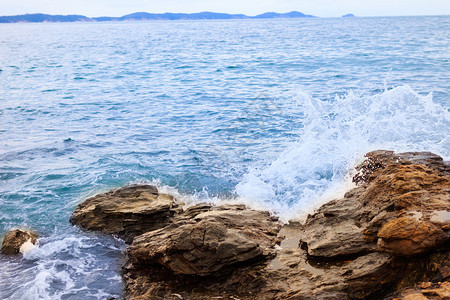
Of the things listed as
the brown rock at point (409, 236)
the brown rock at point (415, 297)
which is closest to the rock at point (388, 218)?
the brown rock at point (409, 236)

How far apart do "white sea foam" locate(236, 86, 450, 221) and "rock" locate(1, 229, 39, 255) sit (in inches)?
168

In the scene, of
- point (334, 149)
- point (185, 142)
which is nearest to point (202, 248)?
point (334, 149)

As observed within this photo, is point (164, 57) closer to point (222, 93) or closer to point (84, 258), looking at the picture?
point (222, 93)

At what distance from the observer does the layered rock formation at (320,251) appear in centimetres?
468

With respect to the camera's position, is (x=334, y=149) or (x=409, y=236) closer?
(x=409, y=236)

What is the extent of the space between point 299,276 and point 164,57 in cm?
3376

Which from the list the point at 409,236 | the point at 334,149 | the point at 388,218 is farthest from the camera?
the point at 334,149

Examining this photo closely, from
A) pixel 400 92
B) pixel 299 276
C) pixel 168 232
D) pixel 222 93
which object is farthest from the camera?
pixel 222 93

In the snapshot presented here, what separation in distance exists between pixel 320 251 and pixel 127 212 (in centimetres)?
375

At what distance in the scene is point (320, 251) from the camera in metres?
5.64

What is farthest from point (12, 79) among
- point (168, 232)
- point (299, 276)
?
point (299, 276)

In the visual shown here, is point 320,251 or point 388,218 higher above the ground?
point 388,218

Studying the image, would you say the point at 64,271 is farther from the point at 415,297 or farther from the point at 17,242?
the point at 415,297

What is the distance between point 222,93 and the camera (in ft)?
65.7
